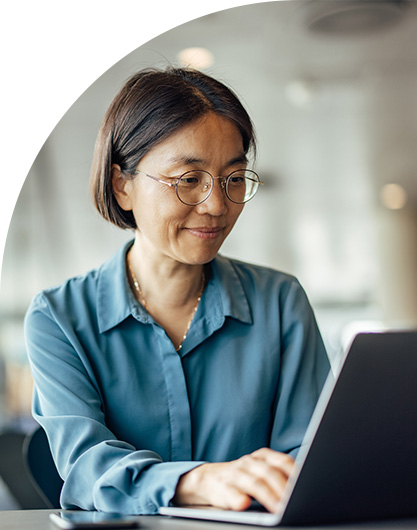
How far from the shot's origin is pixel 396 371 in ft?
2.63

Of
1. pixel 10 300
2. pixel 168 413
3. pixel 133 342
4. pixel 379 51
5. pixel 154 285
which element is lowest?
pixel 10 300

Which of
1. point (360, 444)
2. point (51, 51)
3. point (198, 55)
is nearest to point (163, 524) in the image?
point (360, 444)

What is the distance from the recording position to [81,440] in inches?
49.4

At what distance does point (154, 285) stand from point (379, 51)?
13.0 ft

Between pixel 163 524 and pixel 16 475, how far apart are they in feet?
3.32

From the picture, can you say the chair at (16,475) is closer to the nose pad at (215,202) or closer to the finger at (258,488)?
the nose pad at (215,202)

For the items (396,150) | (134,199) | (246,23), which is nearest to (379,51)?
(246,23)

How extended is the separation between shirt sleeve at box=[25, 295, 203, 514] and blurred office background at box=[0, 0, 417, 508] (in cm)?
81

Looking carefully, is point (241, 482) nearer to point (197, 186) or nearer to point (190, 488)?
point (190, 488)

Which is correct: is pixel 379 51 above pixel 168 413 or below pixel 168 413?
above

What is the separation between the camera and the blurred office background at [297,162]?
180 inches

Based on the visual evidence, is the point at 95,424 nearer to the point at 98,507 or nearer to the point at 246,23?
the point at 98,507

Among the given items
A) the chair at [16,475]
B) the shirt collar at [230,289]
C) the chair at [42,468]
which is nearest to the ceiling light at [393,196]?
the shirt collar at [230,289]

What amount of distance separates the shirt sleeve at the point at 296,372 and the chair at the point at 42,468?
19.5 inches
